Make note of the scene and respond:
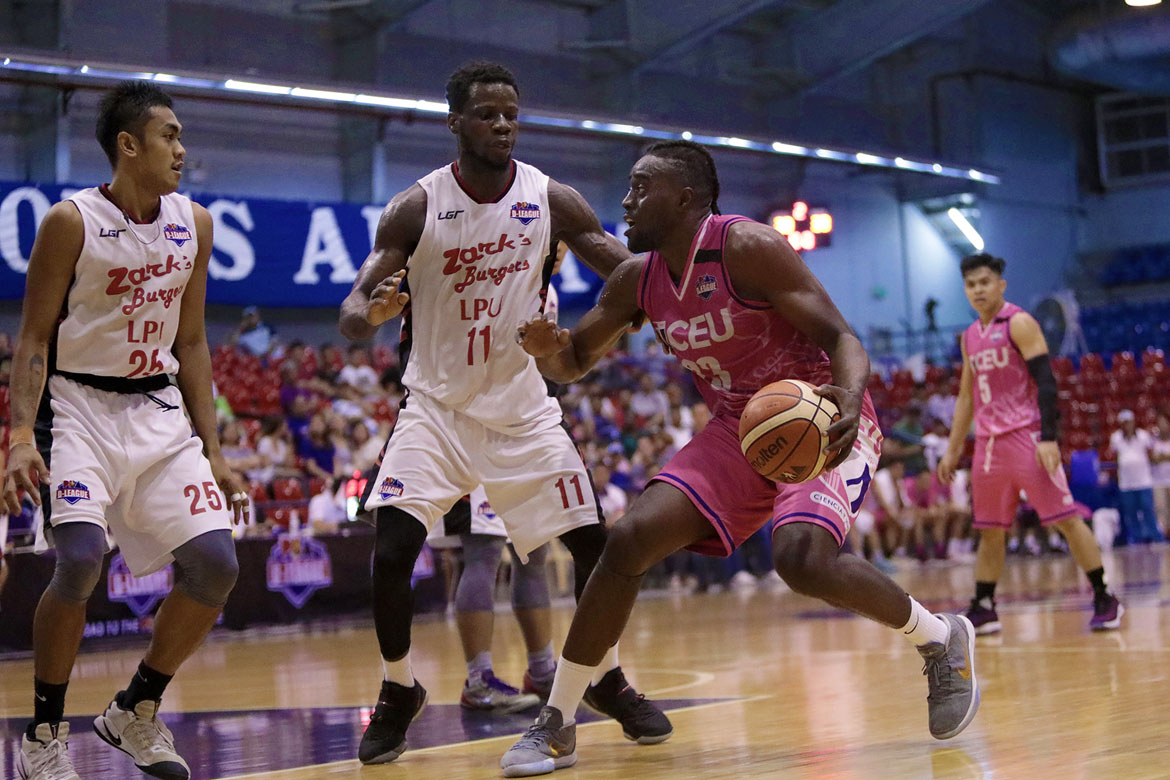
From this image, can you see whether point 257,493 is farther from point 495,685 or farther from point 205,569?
point 205,569

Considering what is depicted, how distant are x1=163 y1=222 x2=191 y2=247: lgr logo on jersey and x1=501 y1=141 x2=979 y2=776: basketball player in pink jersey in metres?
1.21

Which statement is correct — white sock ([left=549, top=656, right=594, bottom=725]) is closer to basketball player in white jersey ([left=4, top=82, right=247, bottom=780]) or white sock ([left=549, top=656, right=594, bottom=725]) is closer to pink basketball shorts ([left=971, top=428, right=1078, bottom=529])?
basketball player in white jersey ([left=4, top=82, right=247, bottom=780])

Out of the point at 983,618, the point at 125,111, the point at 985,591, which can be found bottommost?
the point at 983,618

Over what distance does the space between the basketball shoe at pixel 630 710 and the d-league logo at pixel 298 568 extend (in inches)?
285

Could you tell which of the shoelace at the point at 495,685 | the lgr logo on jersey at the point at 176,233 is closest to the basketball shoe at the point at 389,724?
the shoelace at the point at 495,685

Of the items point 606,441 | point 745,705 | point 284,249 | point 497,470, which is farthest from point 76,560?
point 284,249

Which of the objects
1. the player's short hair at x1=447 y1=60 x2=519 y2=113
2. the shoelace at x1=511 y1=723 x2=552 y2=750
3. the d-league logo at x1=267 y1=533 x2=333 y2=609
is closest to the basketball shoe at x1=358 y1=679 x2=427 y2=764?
the shoelace at x1=511 y1=723 x2=552 y2=750

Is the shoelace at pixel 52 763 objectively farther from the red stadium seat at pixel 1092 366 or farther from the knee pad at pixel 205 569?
the red stadium seat at pixel 1092 366

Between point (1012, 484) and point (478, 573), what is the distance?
3515mm

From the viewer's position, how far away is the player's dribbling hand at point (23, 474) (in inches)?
159

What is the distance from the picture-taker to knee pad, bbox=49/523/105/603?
420cm

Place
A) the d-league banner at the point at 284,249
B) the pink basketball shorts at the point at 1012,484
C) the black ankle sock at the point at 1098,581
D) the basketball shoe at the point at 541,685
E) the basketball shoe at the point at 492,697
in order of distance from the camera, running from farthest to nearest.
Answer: the d-league banner at the point at 284,249
the pink basketball shorts at the point at 1012,484
the black ankle sock at the point at 1098,581
the basketball shoe at the point at 541,685
the basketball shoe at the point at 492,697

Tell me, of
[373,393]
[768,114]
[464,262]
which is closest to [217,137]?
[373,393]

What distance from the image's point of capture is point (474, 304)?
4.95m
